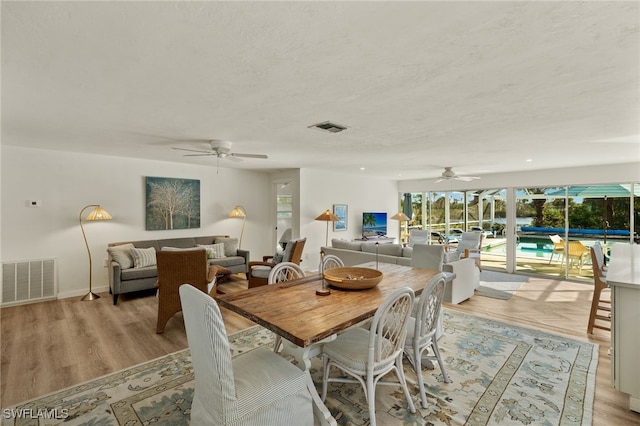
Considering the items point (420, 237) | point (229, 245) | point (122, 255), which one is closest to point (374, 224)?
point (420, 237)

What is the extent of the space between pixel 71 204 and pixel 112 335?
8.74 feet

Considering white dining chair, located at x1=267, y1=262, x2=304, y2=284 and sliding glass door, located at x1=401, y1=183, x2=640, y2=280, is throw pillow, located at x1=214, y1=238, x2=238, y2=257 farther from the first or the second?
sliding glass door, located at x1=401, y1=183, x2=640, y2=280

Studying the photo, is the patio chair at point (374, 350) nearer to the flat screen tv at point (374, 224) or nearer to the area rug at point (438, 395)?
the area rug at point (438, 395)

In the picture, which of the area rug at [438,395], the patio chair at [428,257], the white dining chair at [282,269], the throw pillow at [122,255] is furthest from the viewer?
the throw pillow at [122,255]

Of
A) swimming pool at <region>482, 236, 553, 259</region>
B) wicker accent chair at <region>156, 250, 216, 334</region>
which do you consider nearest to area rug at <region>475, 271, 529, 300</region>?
swimming pool at <region>482, 236, 553, 259</region>

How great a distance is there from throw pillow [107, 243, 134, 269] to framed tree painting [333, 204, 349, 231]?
→ 4195 millimetres

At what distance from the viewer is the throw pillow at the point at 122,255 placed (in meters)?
4.48

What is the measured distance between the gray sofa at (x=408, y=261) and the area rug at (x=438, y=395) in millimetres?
1367

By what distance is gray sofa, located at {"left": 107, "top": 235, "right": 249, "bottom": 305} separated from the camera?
434 cm

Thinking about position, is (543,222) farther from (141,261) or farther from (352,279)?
(141,261)

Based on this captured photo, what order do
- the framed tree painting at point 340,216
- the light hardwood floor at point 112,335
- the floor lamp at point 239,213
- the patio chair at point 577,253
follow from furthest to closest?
the framed tree painting at point 340,216
the floor lamp at point 239,213
the patio chair at point 577,253
the light hardwood floor at point 112,335

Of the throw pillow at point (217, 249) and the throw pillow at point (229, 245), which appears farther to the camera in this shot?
the throw pillow at point (229, 245)

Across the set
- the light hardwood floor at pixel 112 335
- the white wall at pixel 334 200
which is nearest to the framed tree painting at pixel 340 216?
the white wall at pixel 334 200

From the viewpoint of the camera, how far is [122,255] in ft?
14.9
